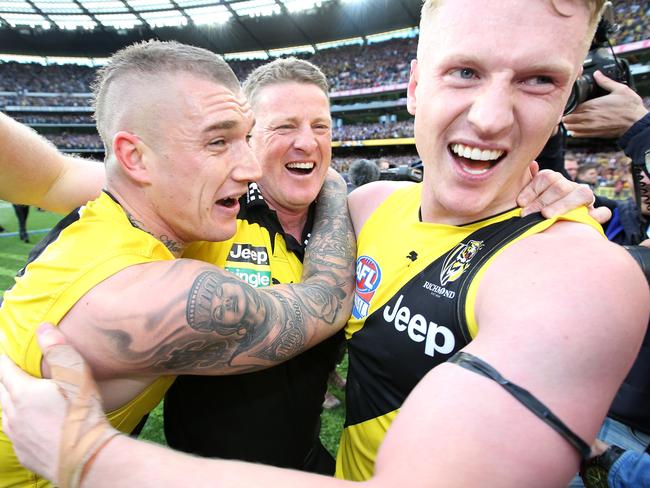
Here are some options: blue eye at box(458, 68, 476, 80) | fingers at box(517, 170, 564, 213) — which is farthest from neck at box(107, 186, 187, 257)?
fingers at box(517, 170, 564, 213)

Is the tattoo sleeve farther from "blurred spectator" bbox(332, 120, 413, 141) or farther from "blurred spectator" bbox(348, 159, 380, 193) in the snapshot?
"blurred spectator" bbox(332, 120, 413, 141)

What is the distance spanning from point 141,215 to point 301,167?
1.05 metres

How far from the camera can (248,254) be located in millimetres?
1925

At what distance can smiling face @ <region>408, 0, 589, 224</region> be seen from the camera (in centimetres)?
118

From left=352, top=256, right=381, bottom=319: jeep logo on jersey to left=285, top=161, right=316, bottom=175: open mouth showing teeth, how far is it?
2.70ft

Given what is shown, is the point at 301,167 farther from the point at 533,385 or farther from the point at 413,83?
the point at 533,385

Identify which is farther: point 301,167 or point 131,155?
point 301,167

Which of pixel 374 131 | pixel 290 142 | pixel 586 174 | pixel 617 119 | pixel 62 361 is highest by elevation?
pixel 374 131

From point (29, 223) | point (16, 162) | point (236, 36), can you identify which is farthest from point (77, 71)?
point (16, 162)

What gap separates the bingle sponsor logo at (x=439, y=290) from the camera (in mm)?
1259

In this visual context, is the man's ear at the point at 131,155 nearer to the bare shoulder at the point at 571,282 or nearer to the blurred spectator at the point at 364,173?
the bare shoulder at the point at 571,282

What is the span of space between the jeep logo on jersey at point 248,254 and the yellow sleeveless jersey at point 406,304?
0.48 meters

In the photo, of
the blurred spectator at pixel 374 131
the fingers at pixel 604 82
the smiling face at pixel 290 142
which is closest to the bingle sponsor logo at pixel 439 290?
the smiling face at pixel 290 142

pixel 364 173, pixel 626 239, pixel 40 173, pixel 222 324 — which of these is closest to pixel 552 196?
pixel 222 324
